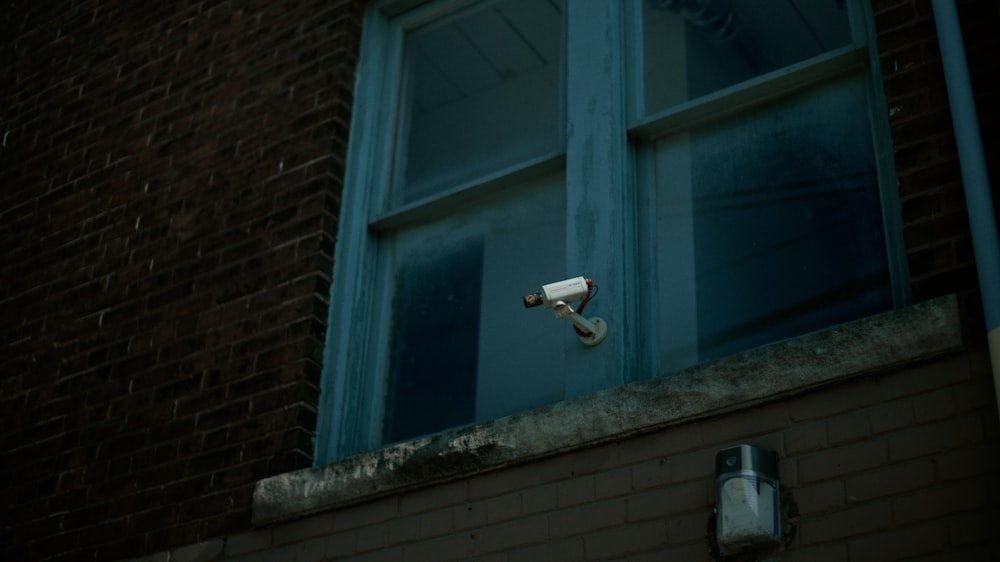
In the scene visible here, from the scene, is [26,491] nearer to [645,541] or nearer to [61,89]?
[61,89]

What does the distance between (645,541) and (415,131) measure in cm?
250

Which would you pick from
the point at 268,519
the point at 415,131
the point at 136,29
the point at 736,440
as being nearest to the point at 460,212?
the point at 415,131

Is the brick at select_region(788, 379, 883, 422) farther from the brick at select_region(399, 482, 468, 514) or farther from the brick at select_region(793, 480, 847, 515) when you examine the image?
the brick at select_region(399, 482, 468, 514)

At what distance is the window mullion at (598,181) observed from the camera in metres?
4.65

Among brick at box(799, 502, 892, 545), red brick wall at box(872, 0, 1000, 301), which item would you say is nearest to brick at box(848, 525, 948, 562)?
brick at box(799, 502, 892, 545)

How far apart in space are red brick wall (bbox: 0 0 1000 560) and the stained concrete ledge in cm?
11

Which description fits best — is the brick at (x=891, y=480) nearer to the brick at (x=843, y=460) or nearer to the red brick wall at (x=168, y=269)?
the brick at (x=843, y=460)

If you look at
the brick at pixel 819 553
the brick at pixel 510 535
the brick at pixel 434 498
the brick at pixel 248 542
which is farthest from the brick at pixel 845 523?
the brick at pixel 248 542

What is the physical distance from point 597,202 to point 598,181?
0.30 feet

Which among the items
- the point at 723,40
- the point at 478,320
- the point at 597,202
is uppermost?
the point at 723,40

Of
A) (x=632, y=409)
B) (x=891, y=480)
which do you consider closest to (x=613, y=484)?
(x=632, y=409)

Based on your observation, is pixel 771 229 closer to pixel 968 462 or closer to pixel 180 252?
pixel 968 462

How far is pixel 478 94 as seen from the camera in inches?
233

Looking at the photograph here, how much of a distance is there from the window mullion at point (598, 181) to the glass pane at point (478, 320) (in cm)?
18
